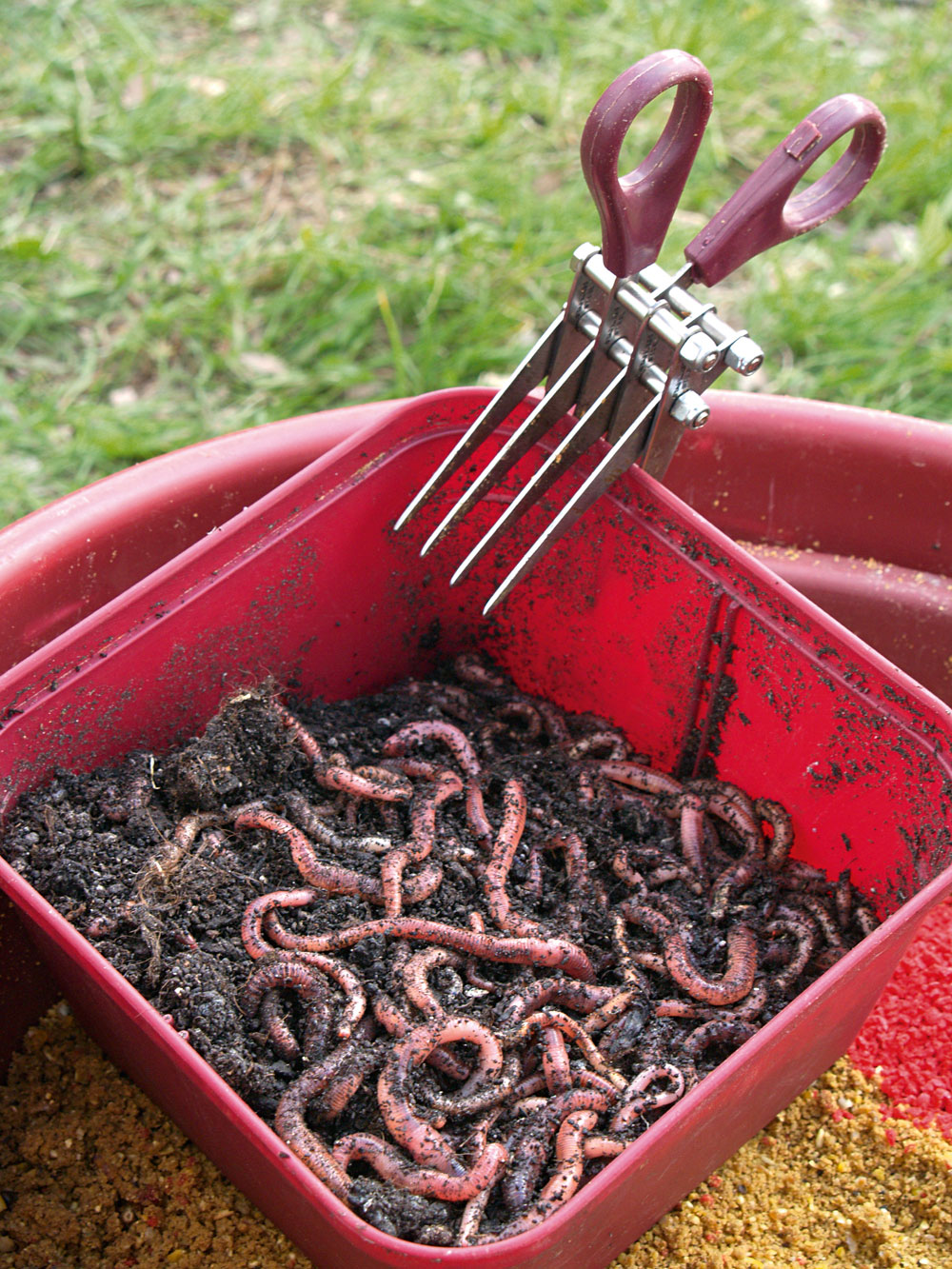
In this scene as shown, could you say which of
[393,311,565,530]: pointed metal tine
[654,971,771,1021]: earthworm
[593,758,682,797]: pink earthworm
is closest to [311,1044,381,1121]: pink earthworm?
[654,971,771,1021]: earthworm

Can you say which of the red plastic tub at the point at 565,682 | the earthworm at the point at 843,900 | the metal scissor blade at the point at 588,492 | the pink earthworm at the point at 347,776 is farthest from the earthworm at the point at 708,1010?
the metal scissor blade at the point at 588,492

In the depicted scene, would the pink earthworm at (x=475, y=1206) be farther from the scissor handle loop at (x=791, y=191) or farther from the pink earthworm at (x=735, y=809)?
the scissor handle loop at (x=791, y=191)

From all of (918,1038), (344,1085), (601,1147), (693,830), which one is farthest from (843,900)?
(344,1085)

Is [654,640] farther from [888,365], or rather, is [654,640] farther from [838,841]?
[888,365]

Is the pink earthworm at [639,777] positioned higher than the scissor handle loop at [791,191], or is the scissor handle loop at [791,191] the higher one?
the scissor handle loop at [791,191]

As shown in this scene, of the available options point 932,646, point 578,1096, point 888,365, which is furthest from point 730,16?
point 578,1096
